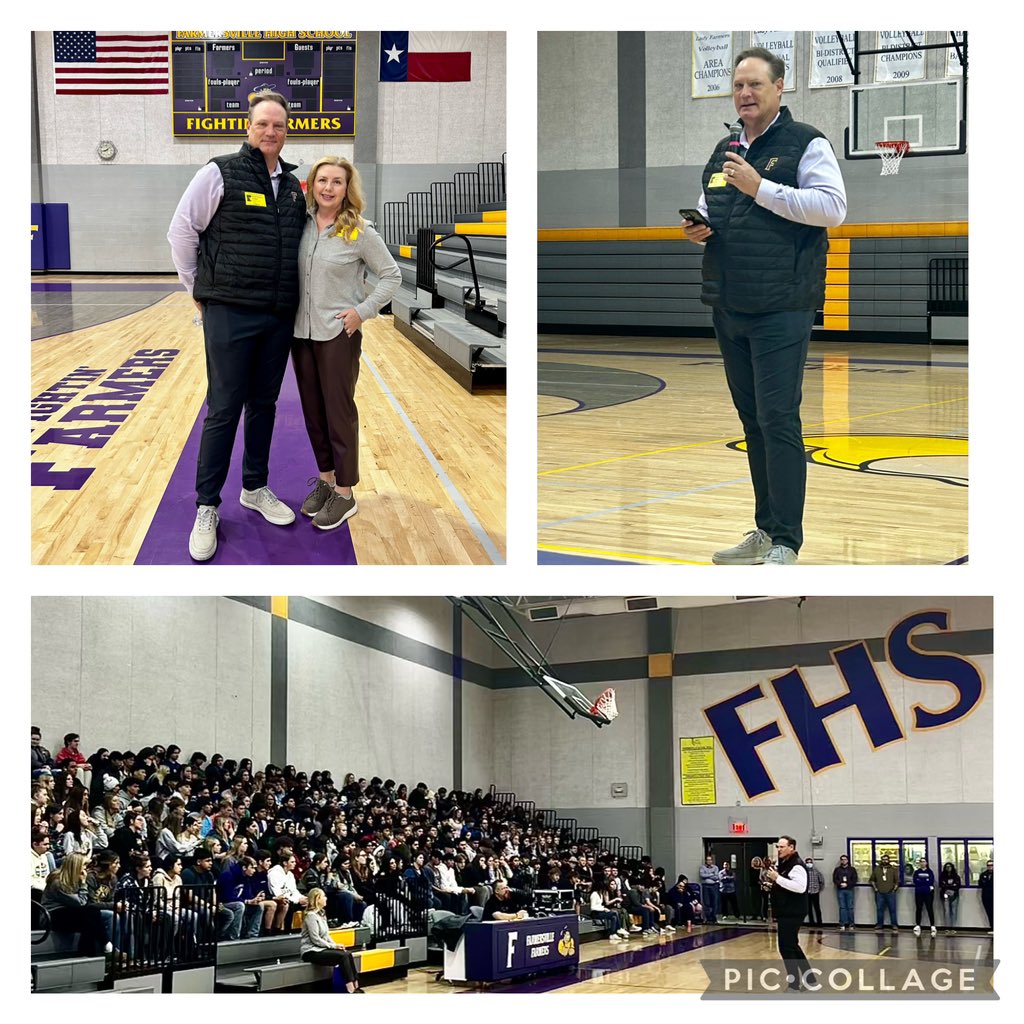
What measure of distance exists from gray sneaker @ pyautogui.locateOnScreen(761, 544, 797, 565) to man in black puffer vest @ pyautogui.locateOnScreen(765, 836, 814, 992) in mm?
2620

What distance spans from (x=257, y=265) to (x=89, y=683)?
6933mm

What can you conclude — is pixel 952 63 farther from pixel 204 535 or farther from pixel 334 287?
pixel 204 535

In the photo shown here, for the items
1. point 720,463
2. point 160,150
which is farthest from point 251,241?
point 160,150

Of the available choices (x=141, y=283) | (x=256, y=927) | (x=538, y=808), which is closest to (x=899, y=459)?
(x=256, y=927)

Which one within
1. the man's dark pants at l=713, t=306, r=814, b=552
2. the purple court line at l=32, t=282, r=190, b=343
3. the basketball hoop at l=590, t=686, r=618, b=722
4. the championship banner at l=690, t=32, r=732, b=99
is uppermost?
the championship banner at l=690, t=32, r=732, b=99

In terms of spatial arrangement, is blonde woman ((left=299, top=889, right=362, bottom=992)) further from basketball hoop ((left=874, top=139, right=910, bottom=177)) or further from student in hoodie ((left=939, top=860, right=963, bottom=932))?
basketball hoop ((left=874, top=139, right=910, bottom=177))

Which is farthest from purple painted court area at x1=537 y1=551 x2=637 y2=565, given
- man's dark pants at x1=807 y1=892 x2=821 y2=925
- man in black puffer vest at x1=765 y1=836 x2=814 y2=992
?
man's dark pants at x1=807 y1=892 x2=821 y2=925

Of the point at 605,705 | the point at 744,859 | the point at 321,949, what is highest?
the point at 321,949

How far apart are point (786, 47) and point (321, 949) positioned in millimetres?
13070

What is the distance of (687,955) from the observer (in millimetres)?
10844

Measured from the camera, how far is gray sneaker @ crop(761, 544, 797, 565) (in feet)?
12.7

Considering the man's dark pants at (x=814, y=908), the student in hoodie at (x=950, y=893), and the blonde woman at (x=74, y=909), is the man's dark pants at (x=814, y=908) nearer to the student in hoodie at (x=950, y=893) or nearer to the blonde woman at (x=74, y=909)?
the student in hoodie at (x=950, y=893)
